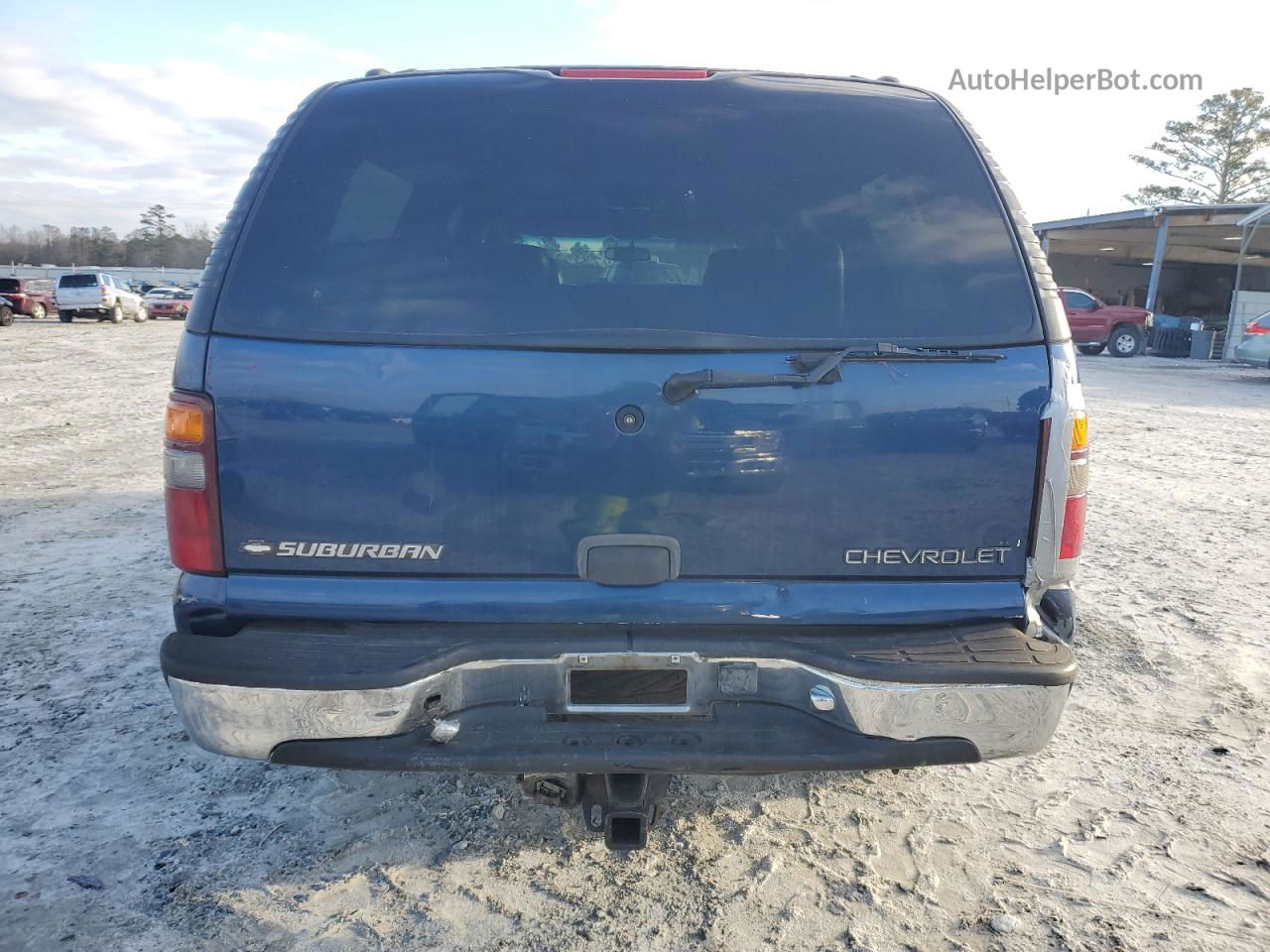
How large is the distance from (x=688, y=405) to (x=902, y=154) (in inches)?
39.0

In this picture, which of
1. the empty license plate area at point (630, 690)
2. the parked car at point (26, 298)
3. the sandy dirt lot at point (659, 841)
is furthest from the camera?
the parked car at point (26, 298)

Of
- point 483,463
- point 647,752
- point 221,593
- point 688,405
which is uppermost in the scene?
point 688,405

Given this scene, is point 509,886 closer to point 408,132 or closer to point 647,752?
point 647,752

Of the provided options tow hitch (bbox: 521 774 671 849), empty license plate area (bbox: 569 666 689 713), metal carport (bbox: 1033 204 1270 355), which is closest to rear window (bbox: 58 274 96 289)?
metal carport (bbox: 1033 204 1270 355)

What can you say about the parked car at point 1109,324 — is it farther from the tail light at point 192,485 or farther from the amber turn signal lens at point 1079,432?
the tail light at point 192,485

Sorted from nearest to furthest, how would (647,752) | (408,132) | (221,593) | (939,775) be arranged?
(647,752)
(221,593)
(408,132)
(939,775)

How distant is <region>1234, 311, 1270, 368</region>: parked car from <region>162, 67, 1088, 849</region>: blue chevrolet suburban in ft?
65.0

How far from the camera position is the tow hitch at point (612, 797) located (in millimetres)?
2361

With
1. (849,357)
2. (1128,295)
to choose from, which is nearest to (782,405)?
(849,357)

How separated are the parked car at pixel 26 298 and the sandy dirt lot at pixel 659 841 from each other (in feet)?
104

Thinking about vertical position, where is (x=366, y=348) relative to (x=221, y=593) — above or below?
above

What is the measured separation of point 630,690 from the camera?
228 cm

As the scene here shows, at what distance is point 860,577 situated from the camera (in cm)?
234

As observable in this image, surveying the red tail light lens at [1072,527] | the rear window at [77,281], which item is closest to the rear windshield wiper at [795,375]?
the red tail light lens at [1072,527]
